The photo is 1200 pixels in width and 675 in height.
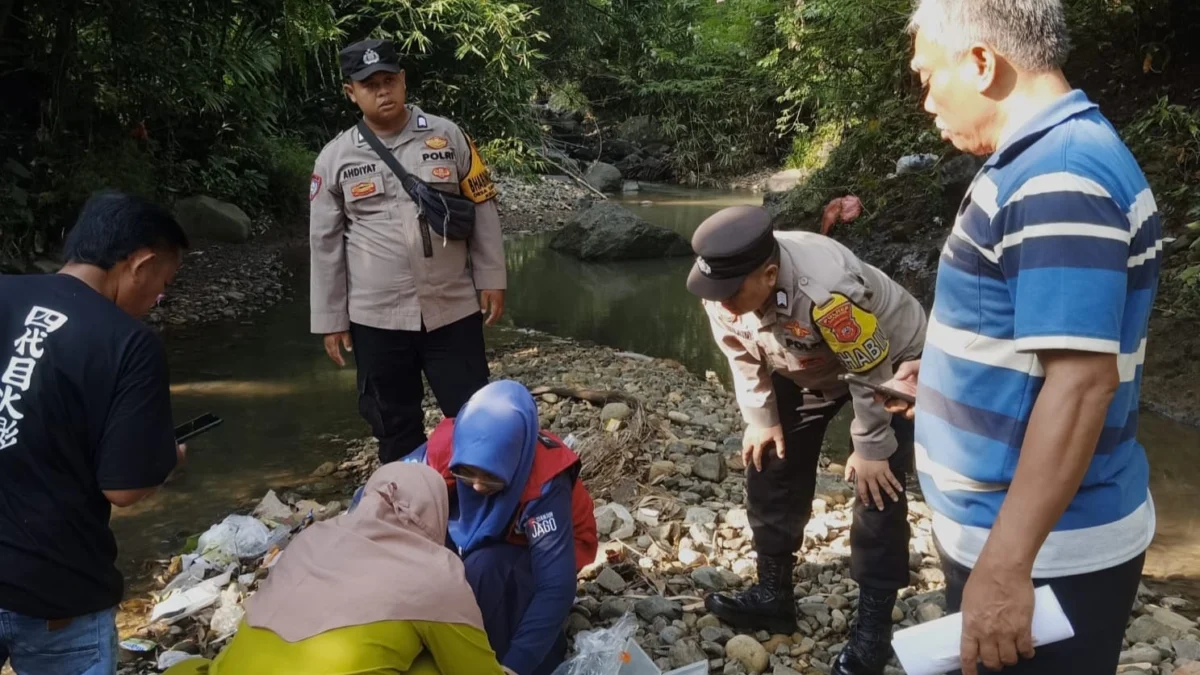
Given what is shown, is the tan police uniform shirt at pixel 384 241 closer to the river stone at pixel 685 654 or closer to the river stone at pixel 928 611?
the river stone at pixel 685 654

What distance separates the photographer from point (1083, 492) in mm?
1254

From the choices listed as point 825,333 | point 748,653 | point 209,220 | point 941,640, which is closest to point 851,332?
point 825,333

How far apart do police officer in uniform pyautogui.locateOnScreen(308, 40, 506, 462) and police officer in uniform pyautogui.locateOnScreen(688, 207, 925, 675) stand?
1203 millimetres

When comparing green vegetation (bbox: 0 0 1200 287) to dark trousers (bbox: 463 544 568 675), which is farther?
green vegetation (bbox: 0 0 1200 287)

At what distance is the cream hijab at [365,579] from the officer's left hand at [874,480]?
40.0 inches

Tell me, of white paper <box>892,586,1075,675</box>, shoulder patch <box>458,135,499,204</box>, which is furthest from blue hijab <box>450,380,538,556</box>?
white paper <box>892,586,1075,675</box>

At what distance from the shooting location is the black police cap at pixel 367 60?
10.5 feet

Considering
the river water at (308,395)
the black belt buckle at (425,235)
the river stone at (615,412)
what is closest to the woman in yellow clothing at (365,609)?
the black belt buckle at (425,235)

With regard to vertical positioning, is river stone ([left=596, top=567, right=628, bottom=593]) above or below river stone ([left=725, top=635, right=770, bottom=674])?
above

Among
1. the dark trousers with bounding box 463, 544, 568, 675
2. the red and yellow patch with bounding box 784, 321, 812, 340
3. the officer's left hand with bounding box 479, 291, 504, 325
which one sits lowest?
the dark trousers with bounding box 463, 544, 568, 675

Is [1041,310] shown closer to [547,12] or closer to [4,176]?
[4,176]

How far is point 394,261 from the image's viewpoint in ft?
10.8

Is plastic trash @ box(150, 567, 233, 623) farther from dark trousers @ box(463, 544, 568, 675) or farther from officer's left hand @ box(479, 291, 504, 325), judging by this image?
officer's left hand @ box(479, 291, 504, 325)

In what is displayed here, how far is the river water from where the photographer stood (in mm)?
4172
